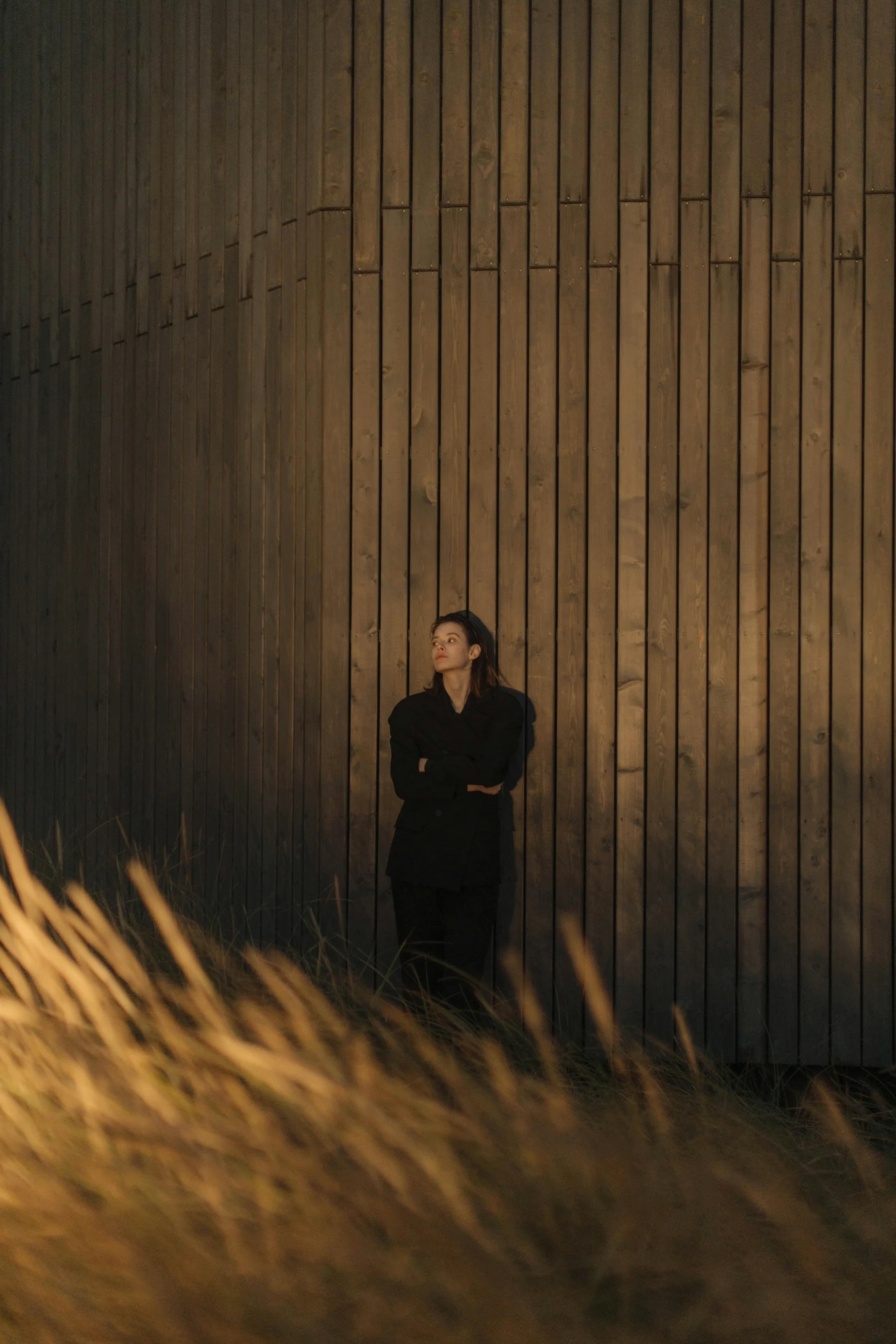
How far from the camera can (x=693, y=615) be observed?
5324 millimetres

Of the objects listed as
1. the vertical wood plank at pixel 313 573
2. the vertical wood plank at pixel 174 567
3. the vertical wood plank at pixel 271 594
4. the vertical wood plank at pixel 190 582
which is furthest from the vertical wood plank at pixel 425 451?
the vertical wood plank at pixel 174 567

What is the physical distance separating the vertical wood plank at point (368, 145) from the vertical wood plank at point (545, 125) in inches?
28.2

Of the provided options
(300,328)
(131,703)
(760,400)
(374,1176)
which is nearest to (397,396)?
(300,328)

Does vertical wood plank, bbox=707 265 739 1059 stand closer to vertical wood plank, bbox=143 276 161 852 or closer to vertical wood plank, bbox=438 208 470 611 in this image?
Answer: vertical wood plank, bbox=438 208 470 611

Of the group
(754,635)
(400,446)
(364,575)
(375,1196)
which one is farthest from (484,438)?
(375,1196)

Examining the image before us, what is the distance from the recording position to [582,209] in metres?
5.40

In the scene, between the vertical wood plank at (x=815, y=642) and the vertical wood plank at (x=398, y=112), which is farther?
the vertical wood plank at (x=398, y=112)

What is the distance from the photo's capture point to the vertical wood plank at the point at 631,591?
5.30m

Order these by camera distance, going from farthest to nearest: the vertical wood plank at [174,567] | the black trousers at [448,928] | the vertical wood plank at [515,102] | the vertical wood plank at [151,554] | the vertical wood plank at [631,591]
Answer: the vertical wood plank at [151,554] < the vertical wood plank at [174,567] < the vertical wood plank at [515,102] < the vertical wood plank at [631,591] < the black trousers at [448,928]

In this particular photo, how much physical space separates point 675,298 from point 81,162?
3.96 m

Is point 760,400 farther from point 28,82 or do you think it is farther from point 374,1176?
point 28,82

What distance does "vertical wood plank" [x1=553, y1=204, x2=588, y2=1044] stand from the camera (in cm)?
534

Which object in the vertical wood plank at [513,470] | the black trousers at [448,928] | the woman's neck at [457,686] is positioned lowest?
the black trousers at [448,928]

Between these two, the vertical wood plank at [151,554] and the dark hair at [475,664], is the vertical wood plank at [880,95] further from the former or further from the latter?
the vertical wood plank at [151,554]
